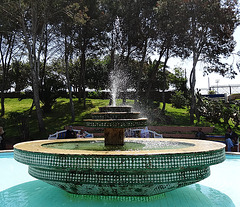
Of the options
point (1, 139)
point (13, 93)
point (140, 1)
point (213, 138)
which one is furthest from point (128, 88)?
point (13, 93)

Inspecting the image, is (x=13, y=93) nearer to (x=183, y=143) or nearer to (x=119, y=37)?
(x=119, y=37)

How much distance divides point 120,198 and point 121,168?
0.88m

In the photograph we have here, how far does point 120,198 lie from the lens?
4.19 metres

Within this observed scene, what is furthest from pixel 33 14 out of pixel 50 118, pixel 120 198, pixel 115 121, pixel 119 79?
pixel 120 198

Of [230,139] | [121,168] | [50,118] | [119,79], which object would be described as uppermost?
[119,79]

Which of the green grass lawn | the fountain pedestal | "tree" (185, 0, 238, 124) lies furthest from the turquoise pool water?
"tree" (185, 0, 238, 124)

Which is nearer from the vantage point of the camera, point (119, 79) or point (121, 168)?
point (121, 168)

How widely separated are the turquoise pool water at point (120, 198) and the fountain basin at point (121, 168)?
239 millimetres

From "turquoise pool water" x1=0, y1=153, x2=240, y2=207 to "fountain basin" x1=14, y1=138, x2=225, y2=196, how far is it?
24cm

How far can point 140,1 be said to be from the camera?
67.5 ft

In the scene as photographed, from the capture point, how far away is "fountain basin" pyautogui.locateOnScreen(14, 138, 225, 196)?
11.6ft

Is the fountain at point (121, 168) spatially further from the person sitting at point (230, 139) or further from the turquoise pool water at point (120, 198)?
the person sitting at point (230, 139)

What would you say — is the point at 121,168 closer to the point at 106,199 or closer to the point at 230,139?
the point at 106,199

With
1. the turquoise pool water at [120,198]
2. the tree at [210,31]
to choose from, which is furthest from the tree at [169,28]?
the turquoise pool water at [120,198]
